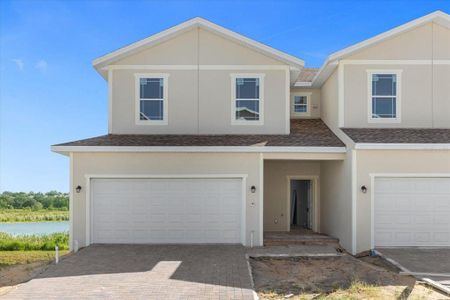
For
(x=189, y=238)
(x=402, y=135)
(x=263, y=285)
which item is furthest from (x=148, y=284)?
(x=402, y=135)

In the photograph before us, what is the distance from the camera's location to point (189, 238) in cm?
1291

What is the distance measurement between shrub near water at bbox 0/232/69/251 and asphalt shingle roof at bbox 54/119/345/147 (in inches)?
274

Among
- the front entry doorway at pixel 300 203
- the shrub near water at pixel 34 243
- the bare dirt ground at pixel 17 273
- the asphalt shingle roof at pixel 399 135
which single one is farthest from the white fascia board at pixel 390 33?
the shrub near water at pixel 34 243

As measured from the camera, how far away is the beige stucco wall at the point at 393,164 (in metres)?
12.5

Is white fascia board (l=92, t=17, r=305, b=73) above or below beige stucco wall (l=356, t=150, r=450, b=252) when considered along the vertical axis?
above

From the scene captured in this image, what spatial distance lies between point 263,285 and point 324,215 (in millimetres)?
7386

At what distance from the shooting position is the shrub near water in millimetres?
17703

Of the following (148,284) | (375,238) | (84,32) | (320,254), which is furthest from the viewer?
(84,32)

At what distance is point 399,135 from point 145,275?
9544 millimetres

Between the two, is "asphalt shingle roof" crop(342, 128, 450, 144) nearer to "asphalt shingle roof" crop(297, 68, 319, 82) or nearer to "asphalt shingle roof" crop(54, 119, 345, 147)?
"asphalt shingle roof" crop(54, 119, 345, 147)

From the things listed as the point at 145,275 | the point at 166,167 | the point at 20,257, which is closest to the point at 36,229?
the point at 20,257

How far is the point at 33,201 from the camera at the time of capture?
51.2 meters

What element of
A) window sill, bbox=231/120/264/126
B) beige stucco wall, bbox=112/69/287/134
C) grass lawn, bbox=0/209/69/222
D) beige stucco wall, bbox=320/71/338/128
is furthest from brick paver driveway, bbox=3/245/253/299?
grass lawn, bbox=0/209/69/222

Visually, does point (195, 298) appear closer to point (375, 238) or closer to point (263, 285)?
point (263, 285)
